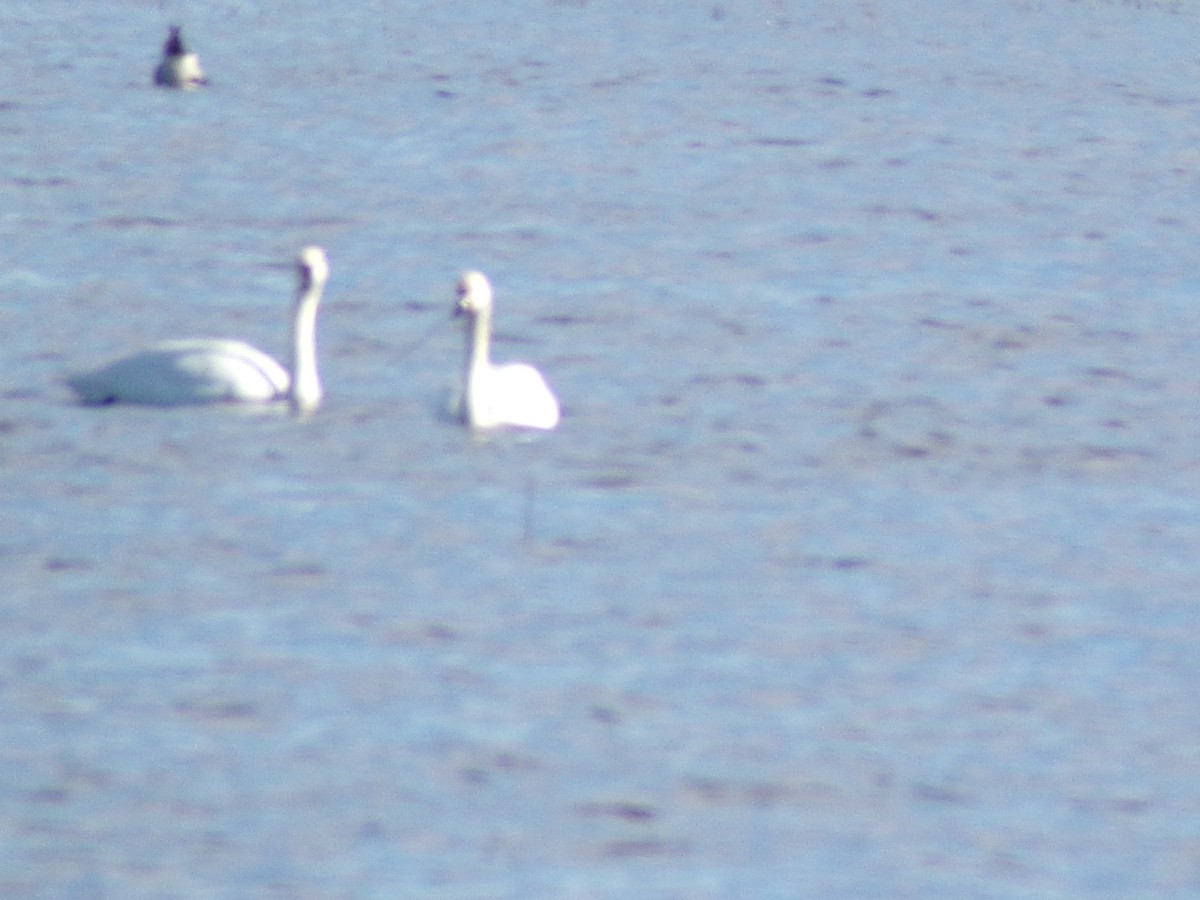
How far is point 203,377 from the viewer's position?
50.5 ft

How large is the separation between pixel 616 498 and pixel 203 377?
103 inches

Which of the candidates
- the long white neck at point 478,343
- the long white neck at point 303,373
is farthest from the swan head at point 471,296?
the long white neck at point 303,373

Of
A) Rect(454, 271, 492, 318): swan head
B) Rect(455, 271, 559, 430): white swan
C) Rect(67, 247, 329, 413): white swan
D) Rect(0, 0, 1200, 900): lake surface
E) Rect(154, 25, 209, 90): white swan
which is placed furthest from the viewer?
Rect(154, 25, 209, 90): white swan

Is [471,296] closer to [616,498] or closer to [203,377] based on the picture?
[203,377]

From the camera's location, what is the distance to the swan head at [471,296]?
15.8 m

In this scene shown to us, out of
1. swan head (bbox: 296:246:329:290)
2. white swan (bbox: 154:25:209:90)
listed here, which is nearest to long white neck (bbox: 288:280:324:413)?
swan head (bbox: 296:246:329:290)

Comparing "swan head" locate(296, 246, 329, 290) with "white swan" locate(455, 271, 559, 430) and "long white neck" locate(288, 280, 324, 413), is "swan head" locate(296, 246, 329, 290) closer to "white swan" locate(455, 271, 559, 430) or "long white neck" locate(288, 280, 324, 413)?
"long white neck" locate(288, 280, 324, 413)

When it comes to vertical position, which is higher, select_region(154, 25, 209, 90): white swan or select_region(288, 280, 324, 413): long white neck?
select_region(154, 25, 209, 90): white swan

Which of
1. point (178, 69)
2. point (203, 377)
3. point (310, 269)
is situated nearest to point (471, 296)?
point (310, 269)

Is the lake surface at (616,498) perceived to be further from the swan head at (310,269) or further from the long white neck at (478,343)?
the swan head at (310,269)

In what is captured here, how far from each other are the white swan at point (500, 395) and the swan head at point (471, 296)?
181 millimetres

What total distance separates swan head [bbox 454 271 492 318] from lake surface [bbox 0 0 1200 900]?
463 millimetres

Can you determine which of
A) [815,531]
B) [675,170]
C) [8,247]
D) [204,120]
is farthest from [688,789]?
[204,120]

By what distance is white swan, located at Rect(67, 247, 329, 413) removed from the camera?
606 inches
